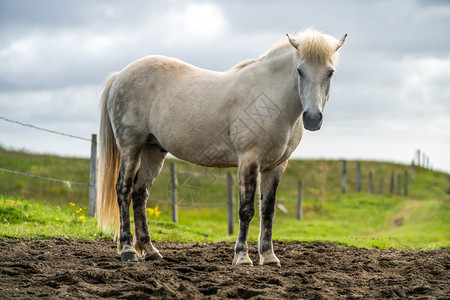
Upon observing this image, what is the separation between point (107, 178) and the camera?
21.7 ft

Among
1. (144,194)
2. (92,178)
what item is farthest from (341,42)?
(92,178)

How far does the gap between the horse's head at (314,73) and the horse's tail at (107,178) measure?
2873mm

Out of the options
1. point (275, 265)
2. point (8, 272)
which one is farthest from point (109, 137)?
point (275, 265)

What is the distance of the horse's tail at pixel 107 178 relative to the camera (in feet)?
21.7

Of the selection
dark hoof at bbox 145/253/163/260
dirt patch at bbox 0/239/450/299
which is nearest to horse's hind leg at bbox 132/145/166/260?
dark hoof at bbox 145/253/163/260

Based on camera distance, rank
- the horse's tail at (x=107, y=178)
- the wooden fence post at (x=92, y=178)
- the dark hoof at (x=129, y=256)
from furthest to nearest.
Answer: the wooden fence post at (x=92, y=178) → the horse's tail at (x=107, y=178) → the dark hoof at (x=129, y=256)

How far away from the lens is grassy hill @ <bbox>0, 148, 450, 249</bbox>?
9.26 metres

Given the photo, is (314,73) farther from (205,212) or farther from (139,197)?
(205,212)

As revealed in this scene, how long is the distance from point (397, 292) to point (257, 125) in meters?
2.16

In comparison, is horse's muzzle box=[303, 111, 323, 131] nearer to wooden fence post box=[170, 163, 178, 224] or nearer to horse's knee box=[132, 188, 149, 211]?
horse's knee box=[132, 188, 149, 211]

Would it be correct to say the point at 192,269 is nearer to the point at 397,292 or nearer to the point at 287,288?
the point at 287,288

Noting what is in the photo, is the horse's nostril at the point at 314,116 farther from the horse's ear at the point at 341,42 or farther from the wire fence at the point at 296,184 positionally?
the wire fence at the point at 296,184

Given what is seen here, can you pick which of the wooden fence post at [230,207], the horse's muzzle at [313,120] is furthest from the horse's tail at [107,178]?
the wooden fence post at [230,207]

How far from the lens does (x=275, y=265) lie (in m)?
5.82
